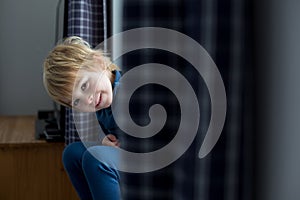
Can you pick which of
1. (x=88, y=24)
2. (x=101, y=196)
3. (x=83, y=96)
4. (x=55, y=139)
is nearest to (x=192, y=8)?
(x=83, y=96)

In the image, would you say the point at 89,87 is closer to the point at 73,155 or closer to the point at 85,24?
the point at 73,155

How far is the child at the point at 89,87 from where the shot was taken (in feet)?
3.54

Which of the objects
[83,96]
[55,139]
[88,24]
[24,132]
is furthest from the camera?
[24,132]

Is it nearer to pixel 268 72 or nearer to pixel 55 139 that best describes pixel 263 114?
pixel 268 72

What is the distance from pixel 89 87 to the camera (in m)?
1.08

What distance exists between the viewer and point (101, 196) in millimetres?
1129

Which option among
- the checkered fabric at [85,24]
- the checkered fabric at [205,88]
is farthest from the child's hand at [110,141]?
the checkered fabric at [205,88]

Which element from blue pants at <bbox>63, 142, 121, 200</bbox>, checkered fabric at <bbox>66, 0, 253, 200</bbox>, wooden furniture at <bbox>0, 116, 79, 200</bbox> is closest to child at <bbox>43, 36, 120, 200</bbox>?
blue pants at <bbox>63, 142, 121, 200</bbox>

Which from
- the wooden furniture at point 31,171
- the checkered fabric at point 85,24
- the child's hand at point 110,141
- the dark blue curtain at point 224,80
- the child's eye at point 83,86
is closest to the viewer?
the dark blue curtain at point 224,80

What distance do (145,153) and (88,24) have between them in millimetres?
1158

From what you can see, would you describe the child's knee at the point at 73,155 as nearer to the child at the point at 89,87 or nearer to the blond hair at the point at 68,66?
the child at the point at 89,87

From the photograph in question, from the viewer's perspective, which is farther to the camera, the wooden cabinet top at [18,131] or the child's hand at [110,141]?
the wooden cabinet top at [18,131]

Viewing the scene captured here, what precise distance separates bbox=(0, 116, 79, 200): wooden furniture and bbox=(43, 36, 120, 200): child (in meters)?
0.80

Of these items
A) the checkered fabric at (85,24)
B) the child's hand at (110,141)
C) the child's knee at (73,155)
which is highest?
the checkered fabric at (85,24)
